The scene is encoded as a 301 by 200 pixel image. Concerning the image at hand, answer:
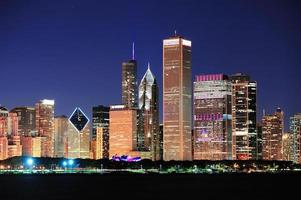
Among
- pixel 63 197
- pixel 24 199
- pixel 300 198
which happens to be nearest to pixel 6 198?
pixel 24 199

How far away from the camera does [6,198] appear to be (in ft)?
407

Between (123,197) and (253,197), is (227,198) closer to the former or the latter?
(253,197)

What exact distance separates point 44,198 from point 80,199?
827cm

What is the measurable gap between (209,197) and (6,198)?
38252mm

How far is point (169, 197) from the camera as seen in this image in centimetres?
12812

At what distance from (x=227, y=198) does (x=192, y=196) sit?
8.07 metres

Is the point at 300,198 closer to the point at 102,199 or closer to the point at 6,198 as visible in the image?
the point at 102,199

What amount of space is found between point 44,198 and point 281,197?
149 feet

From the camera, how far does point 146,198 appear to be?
5074 inches

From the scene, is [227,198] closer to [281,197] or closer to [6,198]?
[281,197]

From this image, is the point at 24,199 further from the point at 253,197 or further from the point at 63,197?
the point at 253,197

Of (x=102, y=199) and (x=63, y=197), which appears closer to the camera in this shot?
(x=102, y=199)

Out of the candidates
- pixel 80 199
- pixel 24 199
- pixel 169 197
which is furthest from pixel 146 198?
pixel 24 199

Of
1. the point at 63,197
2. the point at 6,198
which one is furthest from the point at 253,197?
the point at 6,198
